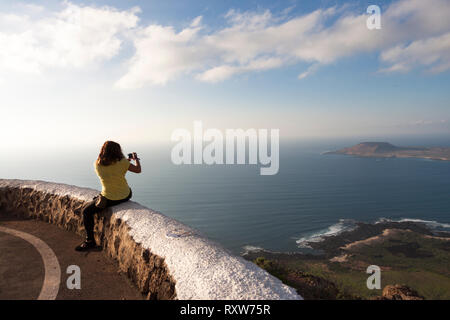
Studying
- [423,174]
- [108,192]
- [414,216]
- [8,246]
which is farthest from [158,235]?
[423,174]

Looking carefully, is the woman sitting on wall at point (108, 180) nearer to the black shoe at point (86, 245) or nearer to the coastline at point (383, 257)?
the black shoe at point (86, 245)

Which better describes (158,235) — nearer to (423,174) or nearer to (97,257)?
(97,257)

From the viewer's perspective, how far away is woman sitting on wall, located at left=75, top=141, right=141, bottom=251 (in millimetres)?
5004

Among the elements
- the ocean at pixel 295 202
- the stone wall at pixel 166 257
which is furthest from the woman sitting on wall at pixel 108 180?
the ocean at pixel 295 202

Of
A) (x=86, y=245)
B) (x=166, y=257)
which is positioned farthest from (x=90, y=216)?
(x=166, y=257)

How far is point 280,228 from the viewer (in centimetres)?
9212

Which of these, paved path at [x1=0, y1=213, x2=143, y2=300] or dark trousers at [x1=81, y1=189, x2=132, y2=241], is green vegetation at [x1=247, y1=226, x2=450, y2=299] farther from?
paved path at [x1=0, y1=213, x2=143, y2=300]

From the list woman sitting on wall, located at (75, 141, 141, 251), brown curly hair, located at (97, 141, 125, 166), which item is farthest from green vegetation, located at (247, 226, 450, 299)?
brown curly hair, located at (97, 141, 125, 166)

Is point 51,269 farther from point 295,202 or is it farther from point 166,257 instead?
point 295,202

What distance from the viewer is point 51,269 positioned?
4.27 metres

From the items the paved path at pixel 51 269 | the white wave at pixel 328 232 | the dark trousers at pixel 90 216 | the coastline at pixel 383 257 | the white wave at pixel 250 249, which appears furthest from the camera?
the white wave at pixel 328 232

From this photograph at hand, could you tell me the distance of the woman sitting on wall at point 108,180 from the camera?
5.00 m

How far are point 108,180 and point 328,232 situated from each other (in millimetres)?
92108

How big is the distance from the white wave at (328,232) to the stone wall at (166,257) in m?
76.5
